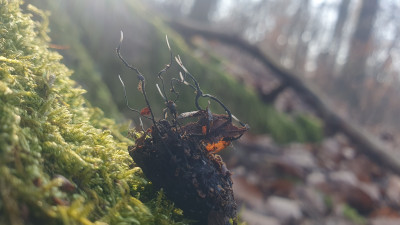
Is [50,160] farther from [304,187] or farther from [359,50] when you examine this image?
[359,50]

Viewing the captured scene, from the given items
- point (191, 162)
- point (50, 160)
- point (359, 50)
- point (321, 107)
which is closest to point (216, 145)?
point (191, 162)

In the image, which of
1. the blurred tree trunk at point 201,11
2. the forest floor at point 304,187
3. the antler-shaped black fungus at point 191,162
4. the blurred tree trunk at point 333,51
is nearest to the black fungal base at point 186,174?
the antler-shaped black fungus at point 191,162

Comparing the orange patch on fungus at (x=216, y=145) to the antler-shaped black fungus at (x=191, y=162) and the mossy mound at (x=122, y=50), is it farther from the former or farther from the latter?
the mossy mound at (x=122, y=50)

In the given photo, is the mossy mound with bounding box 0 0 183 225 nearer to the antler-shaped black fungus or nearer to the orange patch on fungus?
the antler-shaped black fungus

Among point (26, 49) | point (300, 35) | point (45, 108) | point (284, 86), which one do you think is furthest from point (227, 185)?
point (300, 35)

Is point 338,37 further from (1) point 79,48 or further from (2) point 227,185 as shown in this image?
(2) point 227,185

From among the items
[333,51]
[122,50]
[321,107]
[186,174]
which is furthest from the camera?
[333,51]
